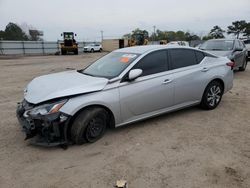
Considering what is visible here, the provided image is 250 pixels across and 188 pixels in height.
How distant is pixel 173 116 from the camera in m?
5.18

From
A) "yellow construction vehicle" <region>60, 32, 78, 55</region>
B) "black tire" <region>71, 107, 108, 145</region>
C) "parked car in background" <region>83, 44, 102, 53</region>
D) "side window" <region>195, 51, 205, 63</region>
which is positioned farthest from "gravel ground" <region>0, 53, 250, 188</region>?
"parked car in background" <region>83, 44, 102, 53</region>

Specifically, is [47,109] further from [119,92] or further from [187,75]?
[187,75]

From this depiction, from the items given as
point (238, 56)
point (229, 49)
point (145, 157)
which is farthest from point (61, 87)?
point (238, 56)

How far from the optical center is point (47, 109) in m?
3.58

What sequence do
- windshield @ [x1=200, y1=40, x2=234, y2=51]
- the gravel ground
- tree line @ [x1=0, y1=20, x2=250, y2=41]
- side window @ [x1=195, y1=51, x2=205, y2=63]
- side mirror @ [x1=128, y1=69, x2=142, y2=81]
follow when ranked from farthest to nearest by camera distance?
tree line @ [x1=0, y1=20, x2=250, y2=41] → windshield @ [x1=200, y1=40, x2=234, y2=51] → side window @ [x1=195, y1=51, x2=205, y2=63] → side mirror @ [x1=128, y1=69, x2=142, y2=81] → the gravel ground

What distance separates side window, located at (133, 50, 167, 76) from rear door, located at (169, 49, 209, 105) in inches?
7.6

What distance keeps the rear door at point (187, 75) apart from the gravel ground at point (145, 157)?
50cm

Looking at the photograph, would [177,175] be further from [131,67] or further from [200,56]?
[200,56]

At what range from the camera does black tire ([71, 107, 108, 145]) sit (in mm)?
3717

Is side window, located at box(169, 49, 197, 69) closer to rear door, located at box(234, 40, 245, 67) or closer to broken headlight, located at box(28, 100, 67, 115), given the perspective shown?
broken headlight, located at box(28, 100, 67, 115)

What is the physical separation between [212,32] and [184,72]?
67507 millimetres

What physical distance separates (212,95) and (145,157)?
2.73m

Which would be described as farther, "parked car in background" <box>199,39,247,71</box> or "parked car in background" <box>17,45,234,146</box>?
"parked car in background" <box>199,39,247,71</box>

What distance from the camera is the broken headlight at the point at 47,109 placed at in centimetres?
356
